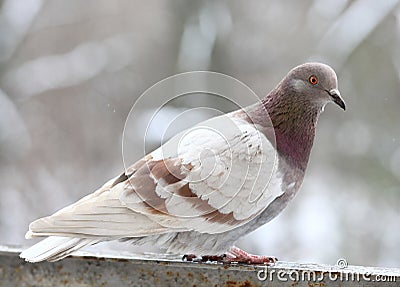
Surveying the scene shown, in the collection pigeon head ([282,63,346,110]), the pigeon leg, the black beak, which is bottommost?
the pigeon leg

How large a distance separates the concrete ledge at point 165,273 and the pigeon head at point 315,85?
0.80 ft

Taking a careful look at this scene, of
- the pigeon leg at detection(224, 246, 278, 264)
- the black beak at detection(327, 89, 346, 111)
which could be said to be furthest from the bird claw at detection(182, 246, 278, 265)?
the black beak at detection(327, 89, 346, 111)

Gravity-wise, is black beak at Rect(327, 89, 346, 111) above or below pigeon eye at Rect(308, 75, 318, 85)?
A: below

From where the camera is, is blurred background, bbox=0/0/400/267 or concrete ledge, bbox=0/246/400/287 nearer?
concrete ledge, bbox=0/246/400/287

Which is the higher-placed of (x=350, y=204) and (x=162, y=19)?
(x=162, y=19)

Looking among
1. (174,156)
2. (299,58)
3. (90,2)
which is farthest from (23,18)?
(174,156)

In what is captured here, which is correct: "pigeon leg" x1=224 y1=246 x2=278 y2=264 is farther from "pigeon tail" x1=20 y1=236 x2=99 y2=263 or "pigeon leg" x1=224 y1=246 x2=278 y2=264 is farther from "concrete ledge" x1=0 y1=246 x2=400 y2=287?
"pigeon tail" x1=20 y1=236 x2=99 y2=263

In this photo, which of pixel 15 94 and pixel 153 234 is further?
pixel 15 94

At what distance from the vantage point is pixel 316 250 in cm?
158

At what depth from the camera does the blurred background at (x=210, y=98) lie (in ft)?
4.95

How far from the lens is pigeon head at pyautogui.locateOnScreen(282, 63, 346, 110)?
936 mm

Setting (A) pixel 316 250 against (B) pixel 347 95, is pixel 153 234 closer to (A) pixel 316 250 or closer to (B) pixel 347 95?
(B) pixel 347 95

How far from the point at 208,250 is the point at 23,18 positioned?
139 centimetres

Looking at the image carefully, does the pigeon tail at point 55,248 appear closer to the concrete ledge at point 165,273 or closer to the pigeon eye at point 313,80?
the concrete ledge at point 165,273
